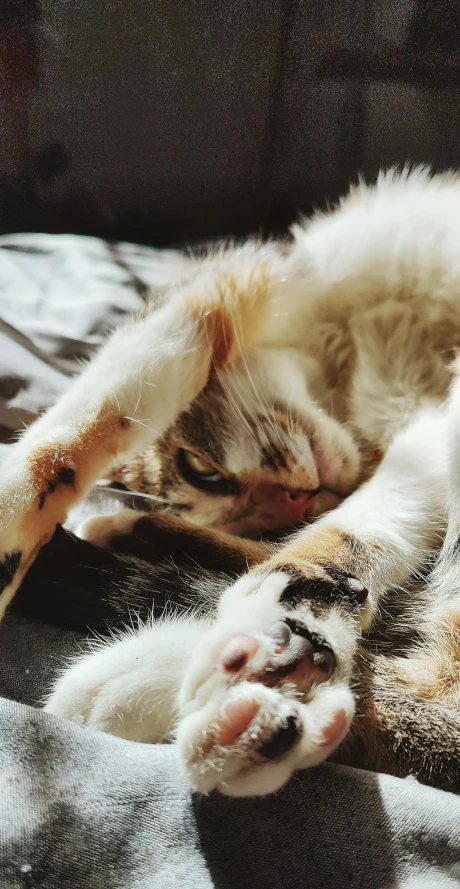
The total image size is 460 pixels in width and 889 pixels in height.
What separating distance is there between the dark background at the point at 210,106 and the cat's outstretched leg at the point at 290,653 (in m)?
0.87

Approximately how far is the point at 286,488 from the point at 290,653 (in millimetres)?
343

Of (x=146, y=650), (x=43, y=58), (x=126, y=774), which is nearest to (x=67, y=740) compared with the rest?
(x=126, y=774)

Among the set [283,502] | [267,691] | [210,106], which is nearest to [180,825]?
[267,691]

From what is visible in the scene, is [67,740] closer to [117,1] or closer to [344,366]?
[344,366]

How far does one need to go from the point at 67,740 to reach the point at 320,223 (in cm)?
90

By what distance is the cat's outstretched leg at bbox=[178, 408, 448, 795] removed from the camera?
43cm

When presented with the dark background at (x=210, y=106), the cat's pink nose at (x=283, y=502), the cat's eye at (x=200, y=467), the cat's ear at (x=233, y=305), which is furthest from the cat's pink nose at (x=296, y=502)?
the dark background at (x=210, y=106)

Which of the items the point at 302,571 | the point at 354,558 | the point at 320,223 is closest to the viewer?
the point at 302,571

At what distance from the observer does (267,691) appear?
449 mm

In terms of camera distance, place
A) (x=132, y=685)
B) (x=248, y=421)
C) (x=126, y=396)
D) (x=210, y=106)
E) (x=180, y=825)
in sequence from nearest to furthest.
→ (x=180, y=825)
(x=132, y=685)
(x=126, y=396)
(x=248, y=421)
(x=210, y=106)

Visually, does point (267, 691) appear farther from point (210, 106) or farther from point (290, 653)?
point (210, 106)

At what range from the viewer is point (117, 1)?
4.13 ft

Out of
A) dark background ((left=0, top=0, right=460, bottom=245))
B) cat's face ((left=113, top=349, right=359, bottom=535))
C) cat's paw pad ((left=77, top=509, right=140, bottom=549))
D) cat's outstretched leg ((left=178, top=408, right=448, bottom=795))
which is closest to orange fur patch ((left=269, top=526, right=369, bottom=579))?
cat's outstretched leg ((left=178, top=408, right=448, bottom=795))

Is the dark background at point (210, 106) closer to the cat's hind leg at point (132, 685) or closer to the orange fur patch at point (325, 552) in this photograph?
the orange fur patch at point (325, 552)
